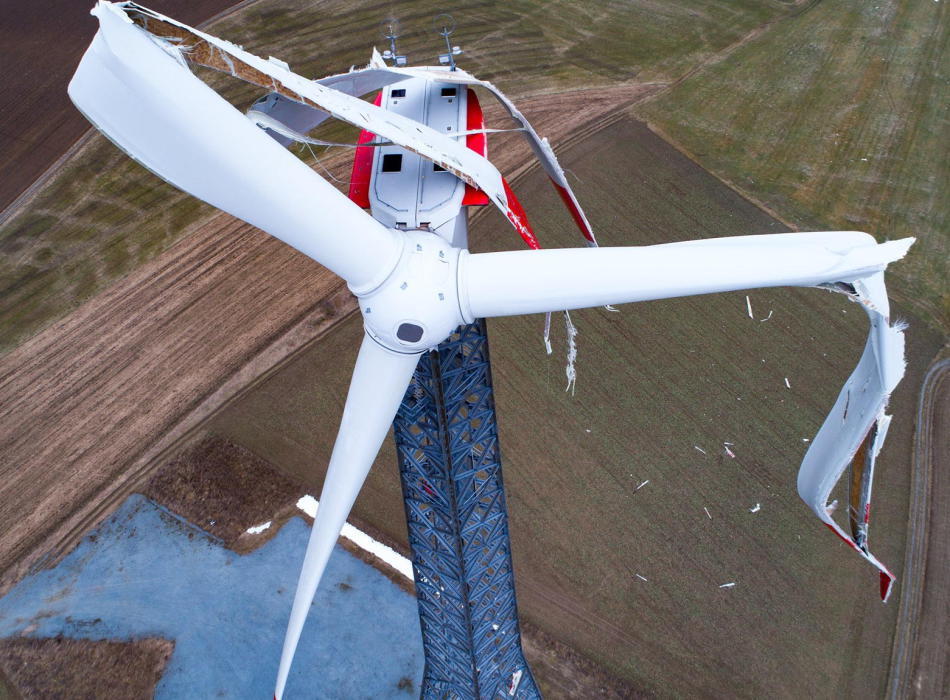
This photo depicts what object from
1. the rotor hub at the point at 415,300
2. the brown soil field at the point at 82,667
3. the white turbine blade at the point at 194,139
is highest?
the white turbine blade at the point at 194,139

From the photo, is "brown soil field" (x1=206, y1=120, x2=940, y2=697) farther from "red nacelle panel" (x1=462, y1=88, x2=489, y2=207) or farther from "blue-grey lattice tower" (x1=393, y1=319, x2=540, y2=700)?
"red nacelle panel" (x1=462, y1=88, x2=489, y2=207)

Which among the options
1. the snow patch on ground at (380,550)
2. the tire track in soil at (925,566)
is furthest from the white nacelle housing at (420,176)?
the tire track in soil at (925,566)

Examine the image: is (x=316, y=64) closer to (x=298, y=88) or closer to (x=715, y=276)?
(x=298, y=88)

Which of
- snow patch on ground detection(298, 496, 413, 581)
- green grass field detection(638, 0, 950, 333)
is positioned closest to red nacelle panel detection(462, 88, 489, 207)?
snow patch on ground detection(298, 496, 413, 581)

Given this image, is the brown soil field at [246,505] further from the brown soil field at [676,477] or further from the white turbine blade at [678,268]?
the white turbine blade at [678,268]

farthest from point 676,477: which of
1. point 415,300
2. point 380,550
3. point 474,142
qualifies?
point 415,300

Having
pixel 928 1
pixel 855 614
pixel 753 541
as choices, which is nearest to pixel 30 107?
pixel 753 541
